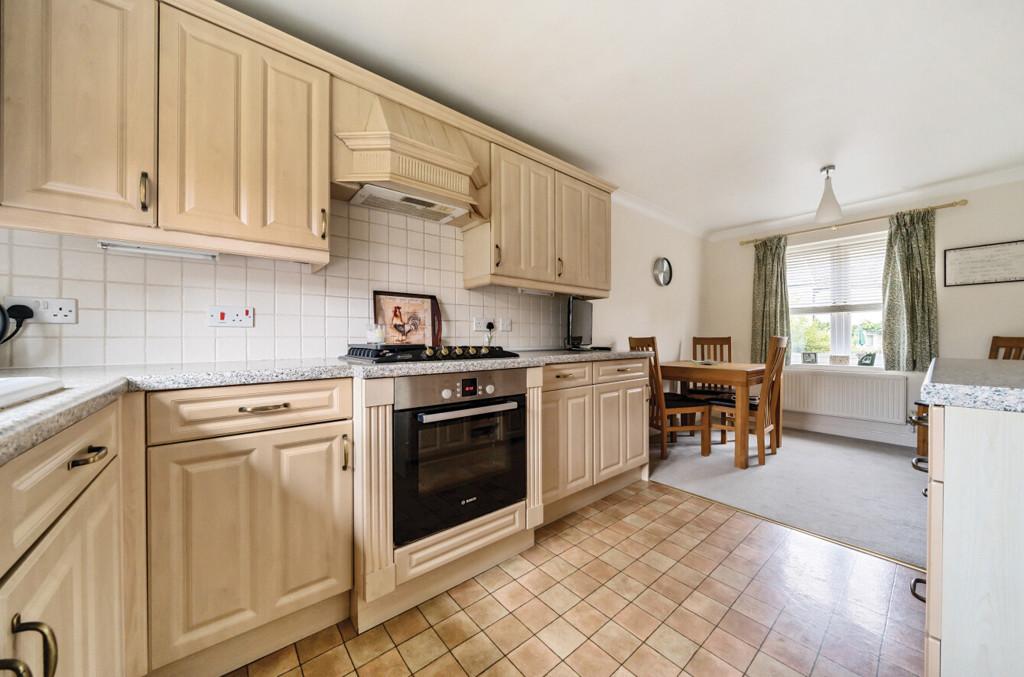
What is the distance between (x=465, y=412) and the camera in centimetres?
161

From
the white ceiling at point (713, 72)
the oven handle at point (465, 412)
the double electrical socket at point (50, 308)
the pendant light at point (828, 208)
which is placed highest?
the white ceiling at point (713, 72)

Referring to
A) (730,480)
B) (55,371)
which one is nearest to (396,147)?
(55,371)

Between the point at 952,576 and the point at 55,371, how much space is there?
2.53 metres

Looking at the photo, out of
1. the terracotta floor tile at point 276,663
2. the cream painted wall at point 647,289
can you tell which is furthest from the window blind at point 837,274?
the terracotta floor tile at point 276,663

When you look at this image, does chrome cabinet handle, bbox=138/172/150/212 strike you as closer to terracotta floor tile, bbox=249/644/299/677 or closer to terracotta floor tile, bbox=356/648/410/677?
terracotta floor tile, bbox=249/644/299/677

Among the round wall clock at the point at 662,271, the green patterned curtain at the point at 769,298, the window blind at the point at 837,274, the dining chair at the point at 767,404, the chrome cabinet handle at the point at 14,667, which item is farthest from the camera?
the green patterned curtain at the point at 769,298

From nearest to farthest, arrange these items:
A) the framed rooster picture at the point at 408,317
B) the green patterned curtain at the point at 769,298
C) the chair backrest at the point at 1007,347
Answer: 1. the framed rooster picture at the point at 408,317
2. the chair backrest at the point at 1007,347
3. the green patterned curtain at the point at 769,298

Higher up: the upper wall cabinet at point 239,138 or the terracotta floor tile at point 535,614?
the upper wall cabinet at point 239,138

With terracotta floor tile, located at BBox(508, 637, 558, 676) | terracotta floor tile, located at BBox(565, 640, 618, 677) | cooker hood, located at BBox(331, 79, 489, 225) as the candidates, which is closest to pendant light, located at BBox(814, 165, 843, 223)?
cooker hood, located at BBox(331, 79, 489, 225)

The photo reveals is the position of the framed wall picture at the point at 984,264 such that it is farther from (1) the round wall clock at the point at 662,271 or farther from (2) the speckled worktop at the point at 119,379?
(2) the speckled worktop at the point at 119,379

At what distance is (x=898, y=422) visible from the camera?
3611 millimetres

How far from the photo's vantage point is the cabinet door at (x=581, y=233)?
8.32 ft

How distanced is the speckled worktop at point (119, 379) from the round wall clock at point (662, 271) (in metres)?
2.74

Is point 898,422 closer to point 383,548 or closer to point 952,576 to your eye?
point 952,576
